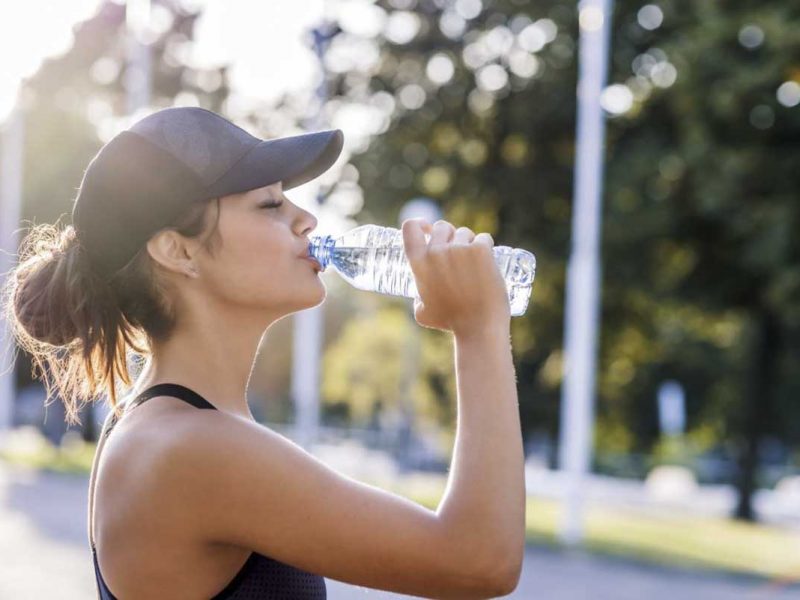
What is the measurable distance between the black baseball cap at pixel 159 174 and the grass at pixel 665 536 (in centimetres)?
1107

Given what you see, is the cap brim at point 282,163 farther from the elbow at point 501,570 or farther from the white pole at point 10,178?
the white pole at point 10,178

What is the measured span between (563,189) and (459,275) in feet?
66.1

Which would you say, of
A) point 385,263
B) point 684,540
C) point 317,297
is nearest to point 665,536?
point 684,540

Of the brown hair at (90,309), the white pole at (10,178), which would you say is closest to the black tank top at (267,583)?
the brown hair at (90,309)

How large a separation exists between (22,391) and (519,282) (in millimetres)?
49800

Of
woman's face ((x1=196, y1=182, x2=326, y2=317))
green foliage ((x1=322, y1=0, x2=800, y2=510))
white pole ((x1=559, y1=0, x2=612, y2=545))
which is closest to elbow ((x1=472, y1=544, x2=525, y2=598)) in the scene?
woman's face ((x1=196, y1=182, x2=326, y2=317))

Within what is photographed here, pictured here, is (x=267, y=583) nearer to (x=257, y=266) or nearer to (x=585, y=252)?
(x=257, y=266)

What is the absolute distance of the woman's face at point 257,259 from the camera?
6.72ft

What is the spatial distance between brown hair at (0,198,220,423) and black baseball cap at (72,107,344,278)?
30mm

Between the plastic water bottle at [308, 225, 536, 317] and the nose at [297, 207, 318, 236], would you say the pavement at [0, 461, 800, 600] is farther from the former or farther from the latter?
the nose at [297, 207, 318, 236]

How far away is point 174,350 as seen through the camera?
2.07 m

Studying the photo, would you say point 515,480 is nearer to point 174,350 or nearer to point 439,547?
point 439,547

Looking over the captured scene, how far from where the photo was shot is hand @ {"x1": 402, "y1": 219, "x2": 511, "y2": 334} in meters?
1.88

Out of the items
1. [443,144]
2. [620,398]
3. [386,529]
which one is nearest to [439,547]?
[386,529]
